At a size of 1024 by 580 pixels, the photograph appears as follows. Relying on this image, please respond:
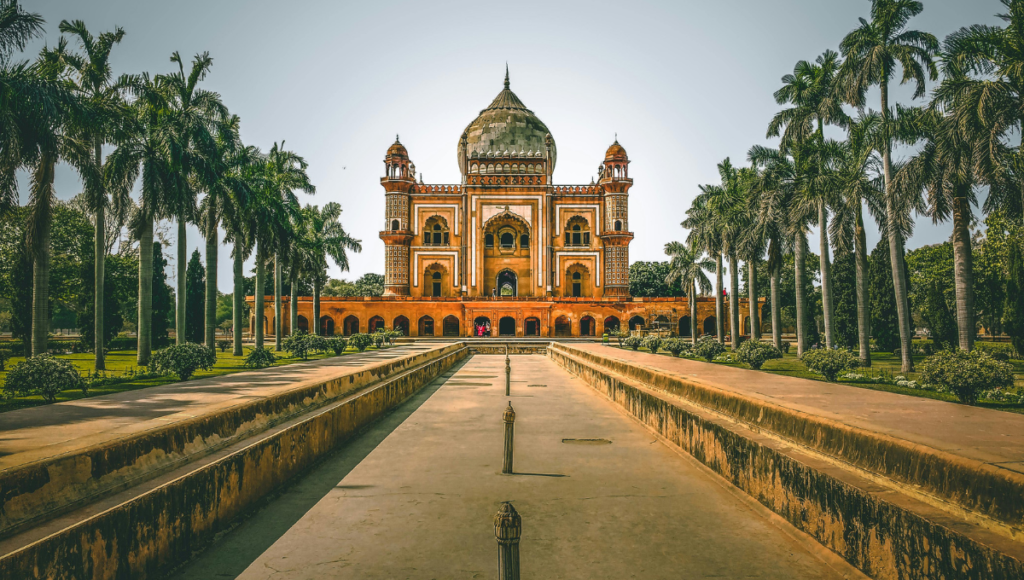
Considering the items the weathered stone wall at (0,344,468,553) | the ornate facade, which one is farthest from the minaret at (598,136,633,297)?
the weathered stone wall at (0,344,468,553)

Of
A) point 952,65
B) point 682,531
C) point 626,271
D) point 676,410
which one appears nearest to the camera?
point 682,531

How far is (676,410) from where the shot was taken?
888 centimetres

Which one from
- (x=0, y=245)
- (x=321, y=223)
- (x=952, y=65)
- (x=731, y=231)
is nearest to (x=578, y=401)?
(x=952, y=65)

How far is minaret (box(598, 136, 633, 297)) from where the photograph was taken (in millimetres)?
53938

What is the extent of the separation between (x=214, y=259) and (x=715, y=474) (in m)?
23.3

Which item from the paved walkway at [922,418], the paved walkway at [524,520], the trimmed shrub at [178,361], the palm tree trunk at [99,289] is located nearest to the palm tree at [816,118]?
the paved walkway at [922,418]

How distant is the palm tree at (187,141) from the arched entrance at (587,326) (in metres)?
33.2

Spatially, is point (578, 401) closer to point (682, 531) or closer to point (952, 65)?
point (682, 531)

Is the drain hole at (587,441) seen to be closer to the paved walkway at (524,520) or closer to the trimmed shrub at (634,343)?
the paved walkway at (524,520)

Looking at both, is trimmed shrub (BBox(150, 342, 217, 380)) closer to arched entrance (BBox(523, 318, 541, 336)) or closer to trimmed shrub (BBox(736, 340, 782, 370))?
trimmed shrub (BBox(736, 340, 782, 370))

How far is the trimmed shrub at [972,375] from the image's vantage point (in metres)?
11.4

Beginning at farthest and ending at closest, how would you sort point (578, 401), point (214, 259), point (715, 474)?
point (214, 259) → point (578, 401) → point (715, 474)

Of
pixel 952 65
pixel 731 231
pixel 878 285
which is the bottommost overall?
pixel 878 285

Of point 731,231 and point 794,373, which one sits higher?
point 731,231
